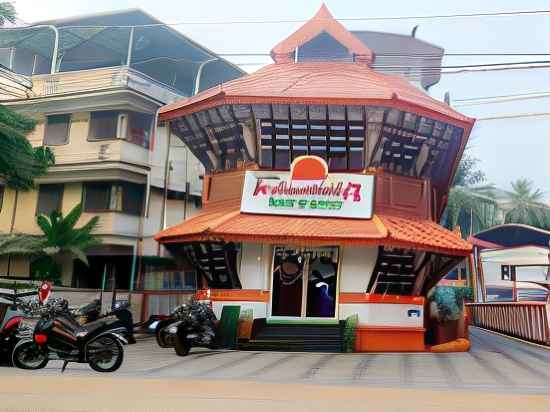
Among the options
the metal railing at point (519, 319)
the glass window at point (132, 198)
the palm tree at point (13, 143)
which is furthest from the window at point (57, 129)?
the metal railing at point (519, 319)

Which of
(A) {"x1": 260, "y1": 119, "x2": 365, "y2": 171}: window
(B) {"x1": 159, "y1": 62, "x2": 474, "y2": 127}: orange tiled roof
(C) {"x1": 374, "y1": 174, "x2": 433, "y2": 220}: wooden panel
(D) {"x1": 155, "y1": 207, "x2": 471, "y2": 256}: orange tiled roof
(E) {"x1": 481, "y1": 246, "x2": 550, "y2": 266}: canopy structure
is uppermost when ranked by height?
(B) {"x1": 159, "y1": 62, "x2": 474, "y2": 127}: orange tiled roof

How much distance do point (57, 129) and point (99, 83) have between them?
247 cm

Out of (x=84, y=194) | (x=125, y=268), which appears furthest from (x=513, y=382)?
(x=84, y=194)

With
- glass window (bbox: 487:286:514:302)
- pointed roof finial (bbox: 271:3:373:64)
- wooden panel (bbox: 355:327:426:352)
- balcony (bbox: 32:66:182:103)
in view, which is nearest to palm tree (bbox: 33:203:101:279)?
balcony (bbox: 32:66:182:103)

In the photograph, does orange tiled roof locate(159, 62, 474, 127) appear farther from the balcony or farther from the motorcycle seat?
the motorcycle seat

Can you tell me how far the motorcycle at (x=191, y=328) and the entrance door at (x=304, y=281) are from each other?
228 centimetres

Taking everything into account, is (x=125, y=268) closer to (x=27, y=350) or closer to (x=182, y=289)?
(x=182, y=289)

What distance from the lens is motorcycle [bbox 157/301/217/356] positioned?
454 inches

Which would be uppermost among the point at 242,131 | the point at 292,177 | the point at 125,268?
the point at 242,131

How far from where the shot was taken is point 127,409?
5.52 metres

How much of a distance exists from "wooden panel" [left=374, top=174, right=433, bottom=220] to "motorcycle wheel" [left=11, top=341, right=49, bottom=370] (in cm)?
849

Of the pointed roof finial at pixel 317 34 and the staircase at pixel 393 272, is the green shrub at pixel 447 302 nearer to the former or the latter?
the staircase at pixel 393 272

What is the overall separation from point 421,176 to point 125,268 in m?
11.2

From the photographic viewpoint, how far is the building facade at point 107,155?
774 inches
